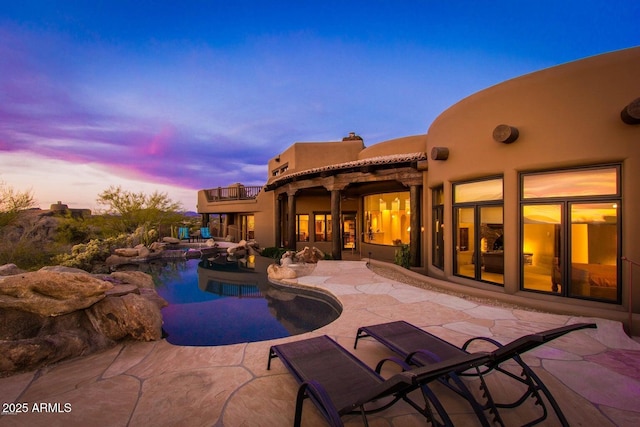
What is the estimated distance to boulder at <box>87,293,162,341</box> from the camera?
13.5 feet

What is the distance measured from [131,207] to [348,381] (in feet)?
72.2

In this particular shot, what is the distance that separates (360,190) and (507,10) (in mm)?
11282

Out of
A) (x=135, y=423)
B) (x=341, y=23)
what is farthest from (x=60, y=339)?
(x=341, y=23)

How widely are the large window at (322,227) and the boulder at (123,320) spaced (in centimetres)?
1298

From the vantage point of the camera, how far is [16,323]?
385 centimetres

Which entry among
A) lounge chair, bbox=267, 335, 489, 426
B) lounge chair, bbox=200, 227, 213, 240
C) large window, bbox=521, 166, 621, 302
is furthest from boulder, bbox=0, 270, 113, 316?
lounge chair, bbox=200, 227, 213, 240

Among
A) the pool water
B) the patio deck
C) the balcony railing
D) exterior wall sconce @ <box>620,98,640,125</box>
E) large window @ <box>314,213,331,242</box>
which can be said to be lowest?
the pool water

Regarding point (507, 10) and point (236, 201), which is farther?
point (236, 201)

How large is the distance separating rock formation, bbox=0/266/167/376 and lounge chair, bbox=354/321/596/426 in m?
3.45

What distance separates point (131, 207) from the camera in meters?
19.7

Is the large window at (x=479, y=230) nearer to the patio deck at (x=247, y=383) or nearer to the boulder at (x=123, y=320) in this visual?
the patio deck at (x=247, y=383)

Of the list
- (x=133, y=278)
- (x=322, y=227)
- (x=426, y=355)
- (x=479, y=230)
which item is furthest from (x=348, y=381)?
(x=322, y=227)

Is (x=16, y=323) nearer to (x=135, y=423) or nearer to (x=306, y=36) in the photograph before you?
(x=135, y=423)

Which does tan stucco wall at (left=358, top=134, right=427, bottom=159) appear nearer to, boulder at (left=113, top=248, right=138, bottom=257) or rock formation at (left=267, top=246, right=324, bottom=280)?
rock formation at (left=267, top=246, right=324, bottom=280)
